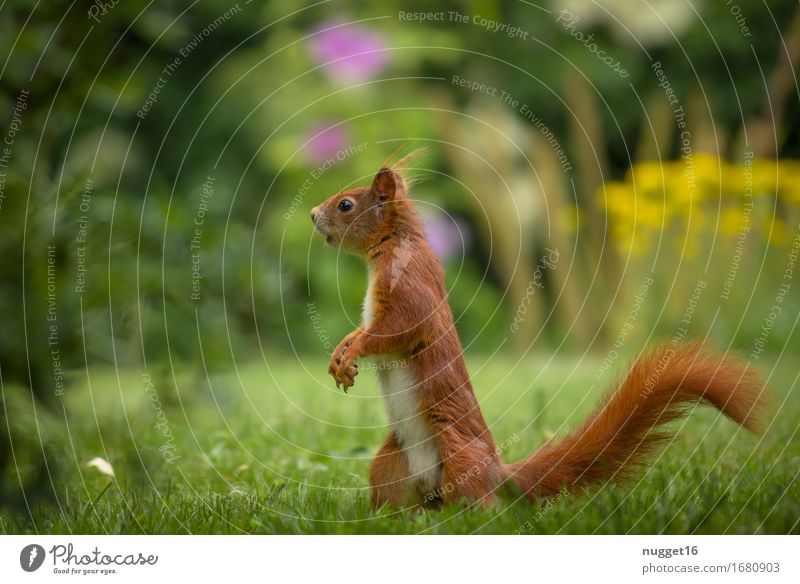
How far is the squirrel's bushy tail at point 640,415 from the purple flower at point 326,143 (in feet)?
15.5

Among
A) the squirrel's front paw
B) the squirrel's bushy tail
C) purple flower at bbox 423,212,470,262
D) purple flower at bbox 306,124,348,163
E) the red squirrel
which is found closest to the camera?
the squirrel's front paw

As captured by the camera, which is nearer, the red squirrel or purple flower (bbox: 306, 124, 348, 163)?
the red squirrel

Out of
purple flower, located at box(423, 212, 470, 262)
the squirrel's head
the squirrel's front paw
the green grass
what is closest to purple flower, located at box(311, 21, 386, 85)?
purple flower, located at box(423, 212, 470, 262)

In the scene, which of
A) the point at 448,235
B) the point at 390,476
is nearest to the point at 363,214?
the point at 390,476

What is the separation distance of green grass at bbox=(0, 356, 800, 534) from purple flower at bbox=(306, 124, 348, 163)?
2220 mm

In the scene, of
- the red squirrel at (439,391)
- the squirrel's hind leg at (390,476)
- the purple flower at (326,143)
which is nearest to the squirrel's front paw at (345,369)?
the red squirrel at (439,391)

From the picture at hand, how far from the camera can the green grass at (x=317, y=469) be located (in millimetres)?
2768

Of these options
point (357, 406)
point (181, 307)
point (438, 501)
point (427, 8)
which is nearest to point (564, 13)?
point (427, 8)

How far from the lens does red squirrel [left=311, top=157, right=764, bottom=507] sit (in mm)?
2672

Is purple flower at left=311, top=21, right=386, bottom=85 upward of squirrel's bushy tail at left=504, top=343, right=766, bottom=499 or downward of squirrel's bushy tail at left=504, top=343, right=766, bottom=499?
upward

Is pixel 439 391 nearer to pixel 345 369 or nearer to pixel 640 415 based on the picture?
pixel 345 369

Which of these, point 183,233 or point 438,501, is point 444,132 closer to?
point 183,233

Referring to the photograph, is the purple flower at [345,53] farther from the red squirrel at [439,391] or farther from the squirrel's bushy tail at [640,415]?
the squirrel's bushy tail at [640,415]

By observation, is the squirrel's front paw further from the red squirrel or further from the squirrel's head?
the squirrel's head
